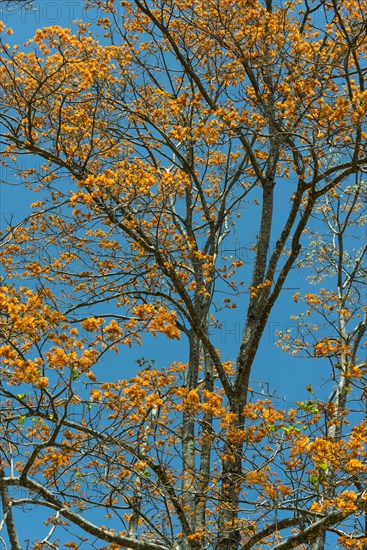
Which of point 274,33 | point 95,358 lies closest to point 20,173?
point 274,33

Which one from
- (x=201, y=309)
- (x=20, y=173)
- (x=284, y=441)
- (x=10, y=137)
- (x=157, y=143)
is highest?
(x=157, y=143)

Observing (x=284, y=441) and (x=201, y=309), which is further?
(x=201, y=309)

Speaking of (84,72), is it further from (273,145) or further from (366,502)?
(366,502)

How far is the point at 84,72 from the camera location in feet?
22.1

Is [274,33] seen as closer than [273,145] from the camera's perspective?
→ Yes

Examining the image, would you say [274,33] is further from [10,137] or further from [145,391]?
[145,391]

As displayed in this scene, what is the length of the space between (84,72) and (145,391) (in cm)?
351

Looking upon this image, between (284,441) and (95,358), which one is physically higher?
(95,358)

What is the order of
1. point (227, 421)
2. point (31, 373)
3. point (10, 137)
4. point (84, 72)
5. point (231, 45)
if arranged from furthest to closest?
point (231, 45) < point (10, 137) < point (84, 72) < point (227, 421) < point (31, 373)

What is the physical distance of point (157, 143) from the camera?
382 inches

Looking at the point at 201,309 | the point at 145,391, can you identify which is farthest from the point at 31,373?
the point at 201,309

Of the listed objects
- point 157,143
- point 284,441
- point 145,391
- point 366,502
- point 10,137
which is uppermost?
point 157,143

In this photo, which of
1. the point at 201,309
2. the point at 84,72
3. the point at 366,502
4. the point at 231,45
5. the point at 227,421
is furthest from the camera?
the point at 201,309

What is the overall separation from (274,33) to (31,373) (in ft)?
17.1
